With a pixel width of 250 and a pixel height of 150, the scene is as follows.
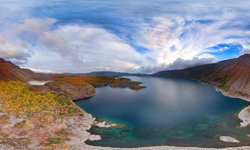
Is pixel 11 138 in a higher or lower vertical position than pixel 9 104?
lower

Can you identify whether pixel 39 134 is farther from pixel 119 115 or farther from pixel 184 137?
pixel 184 137

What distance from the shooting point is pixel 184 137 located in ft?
149

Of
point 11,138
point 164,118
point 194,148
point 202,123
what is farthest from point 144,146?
point 11,138

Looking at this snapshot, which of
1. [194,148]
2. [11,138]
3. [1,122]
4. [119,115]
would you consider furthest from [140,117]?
[1,122]

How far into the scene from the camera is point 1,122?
144 ft

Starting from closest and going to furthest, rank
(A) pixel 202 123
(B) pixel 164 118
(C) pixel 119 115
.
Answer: (A) pixel 202 123 → (B) pixel 164 118 → (C) pixel 119 115

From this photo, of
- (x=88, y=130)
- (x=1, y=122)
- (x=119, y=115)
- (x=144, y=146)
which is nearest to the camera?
(x=144, y=146)

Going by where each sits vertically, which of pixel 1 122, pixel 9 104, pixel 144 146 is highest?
pixel 9 104

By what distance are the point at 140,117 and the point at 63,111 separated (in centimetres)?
3522

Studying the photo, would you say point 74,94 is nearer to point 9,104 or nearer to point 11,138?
point 9,104

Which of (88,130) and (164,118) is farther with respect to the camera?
(164,118)

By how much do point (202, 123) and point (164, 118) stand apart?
15.4 meters

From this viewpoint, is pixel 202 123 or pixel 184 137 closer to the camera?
pixel 184 137

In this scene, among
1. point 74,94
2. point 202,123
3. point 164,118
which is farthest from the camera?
point 74,94
